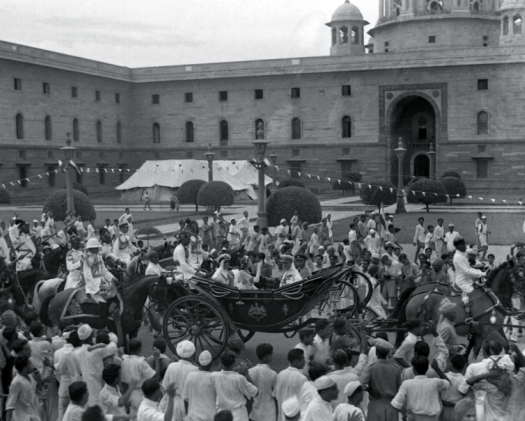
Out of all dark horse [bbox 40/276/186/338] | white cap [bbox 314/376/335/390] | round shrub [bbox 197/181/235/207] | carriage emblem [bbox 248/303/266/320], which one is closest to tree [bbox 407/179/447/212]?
round shrub [bbox 197/181/235/207]

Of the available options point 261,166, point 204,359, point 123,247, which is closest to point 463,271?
point 204,359

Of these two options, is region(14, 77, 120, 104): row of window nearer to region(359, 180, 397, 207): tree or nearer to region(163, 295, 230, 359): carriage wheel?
region(359, 180, 397, 207): tree

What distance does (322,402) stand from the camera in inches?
232

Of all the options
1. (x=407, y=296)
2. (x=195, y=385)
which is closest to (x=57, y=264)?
(x=407, y=296)

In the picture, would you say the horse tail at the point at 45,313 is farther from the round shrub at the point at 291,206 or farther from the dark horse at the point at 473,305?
the round shrub at the point at 291,206

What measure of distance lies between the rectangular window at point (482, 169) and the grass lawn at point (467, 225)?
17800 mm

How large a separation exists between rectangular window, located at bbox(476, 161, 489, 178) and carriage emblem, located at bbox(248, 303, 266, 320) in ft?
145

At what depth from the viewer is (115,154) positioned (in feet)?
188

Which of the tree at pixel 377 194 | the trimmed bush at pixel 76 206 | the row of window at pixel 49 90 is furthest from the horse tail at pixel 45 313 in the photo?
the row of window at pixel 49 90

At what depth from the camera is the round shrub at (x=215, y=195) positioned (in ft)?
116

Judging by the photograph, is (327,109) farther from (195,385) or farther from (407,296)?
(195,385)

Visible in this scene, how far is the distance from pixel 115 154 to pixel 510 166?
1168 inches

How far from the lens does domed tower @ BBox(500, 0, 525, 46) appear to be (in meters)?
55.0

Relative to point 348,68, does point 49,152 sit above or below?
below
